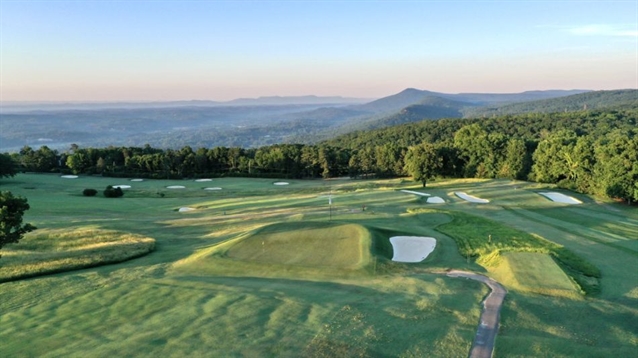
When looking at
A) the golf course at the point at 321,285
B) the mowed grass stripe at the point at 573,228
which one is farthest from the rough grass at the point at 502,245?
the mowed grass stripe at the point at 573,228

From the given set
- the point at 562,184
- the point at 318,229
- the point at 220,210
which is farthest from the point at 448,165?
the point at 318,229

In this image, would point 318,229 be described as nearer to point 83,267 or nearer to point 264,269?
point 264,269

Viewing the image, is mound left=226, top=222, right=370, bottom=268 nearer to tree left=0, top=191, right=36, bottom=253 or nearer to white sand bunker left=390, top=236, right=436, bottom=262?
white sand bunker left=390, top=236, right=436, bottom=262

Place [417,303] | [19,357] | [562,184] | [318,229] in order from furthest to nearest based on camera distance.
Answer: [562,184] < [318,229] < [417,303] < [19,357]

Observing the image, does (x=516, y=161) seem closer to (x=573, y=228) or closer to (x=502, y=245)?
(x=573, y=228)

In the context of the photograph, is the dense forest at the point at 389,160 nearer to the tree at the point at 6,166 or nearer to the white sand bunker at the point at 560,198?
the tree at the point at 6,166
